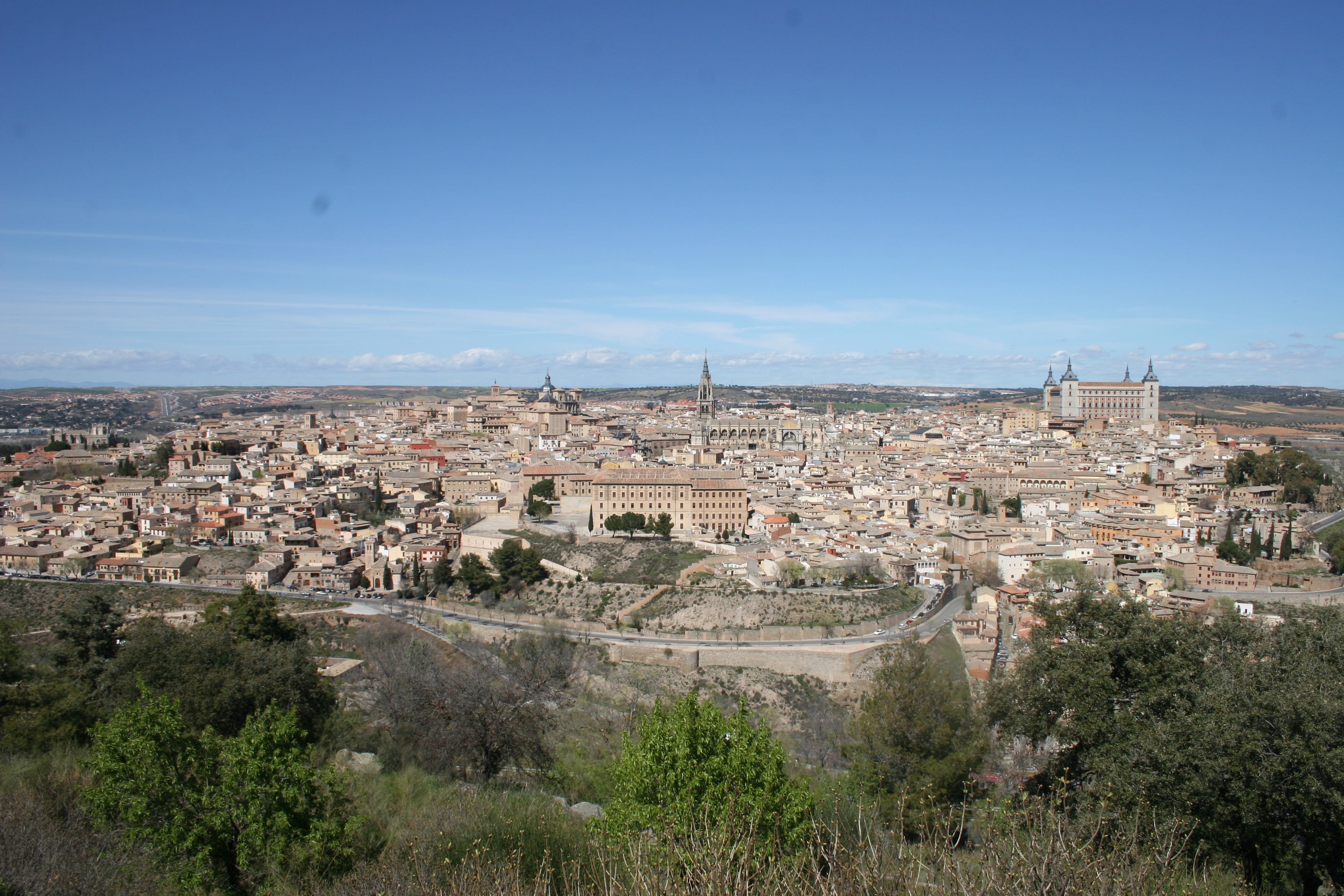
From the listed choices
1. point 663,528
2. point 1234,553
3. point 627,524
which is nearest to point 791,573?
point 663,528

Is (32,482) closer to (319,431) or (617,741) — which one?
(319,431)

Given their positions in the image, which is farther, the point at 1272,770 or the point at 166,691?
the point at 166,691

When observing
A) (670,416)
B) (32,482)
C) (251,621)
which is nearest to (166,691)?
(251,621)

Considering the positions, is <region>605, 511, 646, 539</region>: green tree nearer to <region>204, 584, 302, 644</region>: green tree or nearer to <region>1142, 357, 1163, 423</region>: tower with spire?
<region>204, 584, 302, 644</region>: green tree

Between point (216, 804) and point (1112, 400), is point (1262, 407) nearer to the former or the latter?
point (1112, 400)

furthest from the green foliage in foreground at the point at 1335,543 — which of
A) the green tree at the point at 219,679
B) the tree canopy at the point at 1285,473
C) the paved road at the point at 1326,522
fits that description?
the green tree at the point at 219,679
